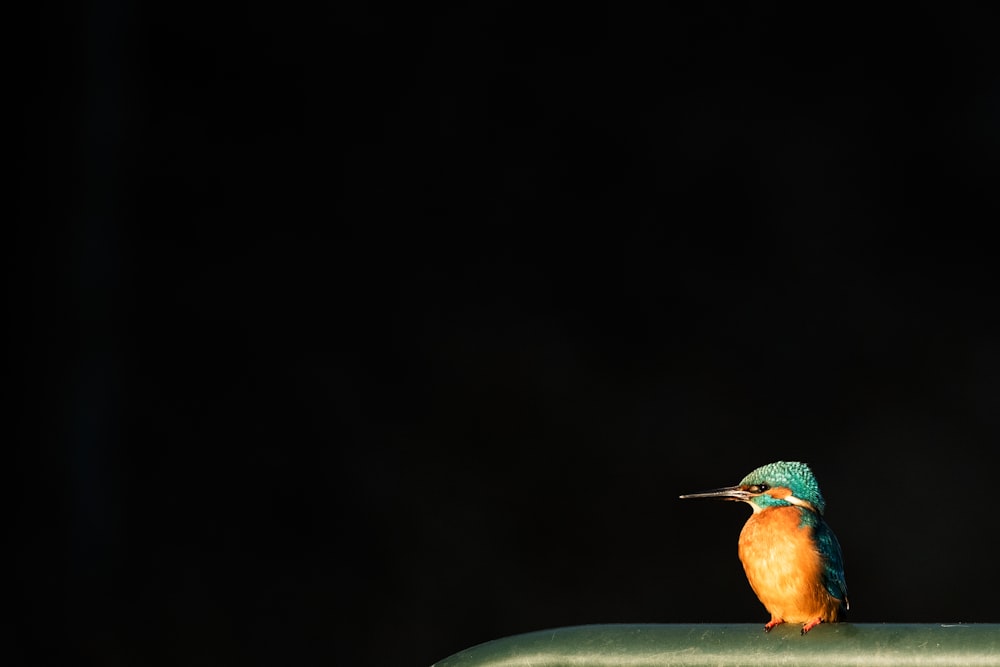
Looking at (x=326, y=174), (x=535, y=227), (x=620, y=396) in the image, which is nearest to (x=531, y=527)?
(x=620, y=396)

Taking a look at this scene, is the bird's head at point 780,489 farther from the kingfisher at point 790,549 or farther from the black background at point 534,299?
the black background at point 534,299

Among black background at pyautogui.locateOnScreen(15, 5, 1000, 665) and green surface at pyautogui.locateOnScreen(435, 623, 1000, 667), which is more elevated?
black background at pyautogui.locateOnScreen(15, 5, 1000, 665)

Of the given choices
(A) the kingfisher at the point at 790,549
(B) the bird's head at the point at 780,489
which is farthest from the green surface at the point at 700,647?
(B) the bird's head at the point at 780,489

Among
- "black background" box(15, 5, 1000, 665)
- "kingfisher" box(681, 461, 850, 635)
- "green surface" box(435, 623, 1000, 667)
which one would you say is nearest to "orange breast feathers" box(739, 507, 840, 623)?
"kingfisher" box(681, 461, 850, 635)

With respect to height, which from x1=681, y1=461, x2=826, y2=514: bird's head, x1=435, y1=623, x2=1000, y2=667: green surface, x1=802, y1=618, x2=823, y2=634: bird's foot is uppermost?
x1=681, y1=461, x2=826, y2=514: bird's head

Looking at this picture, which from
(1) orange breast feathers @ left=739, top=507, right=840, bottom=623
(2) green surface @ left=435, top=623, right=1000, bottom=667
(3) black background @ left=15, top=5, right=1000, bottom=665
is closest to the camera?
(2) green surface @ left=435, top=623, right=1000, bottom=667

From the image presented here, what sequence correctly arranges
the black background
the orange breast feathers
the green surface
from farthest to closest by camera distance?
the black background, the orange breast feathers, the green surface

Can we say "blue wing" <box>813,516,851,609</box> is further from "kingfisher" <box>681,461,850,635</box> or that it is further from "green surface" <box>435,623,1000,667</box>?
"green surface" <box>435,623,1000,667</box>

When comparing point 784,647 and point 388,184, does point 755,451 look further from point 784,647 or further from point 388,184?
point 784,647

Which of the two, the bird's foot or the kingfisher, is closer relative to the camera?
the bird's foot
